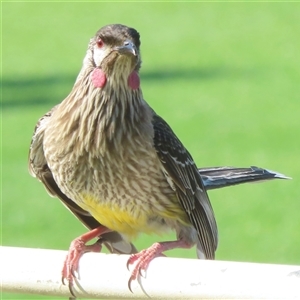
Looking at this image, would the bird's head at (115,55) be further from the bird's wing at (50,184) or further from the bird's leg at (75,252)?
the bird's leg at (75,252)

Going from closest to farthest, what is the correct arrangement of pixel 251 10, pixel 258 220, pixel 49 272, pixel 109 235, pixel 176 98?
1. pixel 49 272
2. pixel 109 235
3. pixel 258 220
4. pixel 176 98
5. pixel 251 10

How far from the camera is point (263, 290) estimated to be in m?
4.39

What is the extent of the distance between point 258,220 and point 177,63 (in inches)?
396

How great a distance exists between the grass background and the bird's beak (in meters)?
2.48

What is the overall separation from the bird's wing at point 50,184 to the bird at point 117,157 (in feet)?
0.21

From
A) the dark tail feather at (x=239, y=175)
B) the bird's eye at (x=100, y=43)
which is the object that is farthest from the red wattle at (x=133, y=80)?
the dark tail feather at (x=239, y=175)

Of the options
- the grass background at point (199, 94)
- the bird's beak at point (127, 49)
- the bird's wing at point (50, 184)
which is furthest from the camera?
the grass background at point (199, 94)

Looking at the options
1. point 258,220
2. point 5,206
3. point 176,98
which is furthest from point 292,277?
point 176,98

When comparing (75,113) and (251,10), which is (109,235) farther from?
(251,10)

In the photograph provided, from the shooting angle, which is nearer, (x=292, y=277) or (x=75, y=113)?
(x=292, y=277)

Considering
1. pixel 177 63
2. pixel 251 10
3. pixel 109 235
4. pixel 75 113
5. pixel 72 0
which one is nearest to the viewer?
pixel 75 113

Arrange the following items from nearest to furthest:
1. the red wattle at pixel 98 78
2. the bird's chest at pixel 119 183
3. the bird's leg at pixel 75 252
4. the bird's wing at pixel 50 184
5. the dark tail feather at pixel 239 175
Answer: the bird's leg at pixel 75 252, the red wattle at pixel 98 78, the bird's chest at pixel 119 183, the bird's wing at pixel 50 184, the dark tail feather at pixel 239 175

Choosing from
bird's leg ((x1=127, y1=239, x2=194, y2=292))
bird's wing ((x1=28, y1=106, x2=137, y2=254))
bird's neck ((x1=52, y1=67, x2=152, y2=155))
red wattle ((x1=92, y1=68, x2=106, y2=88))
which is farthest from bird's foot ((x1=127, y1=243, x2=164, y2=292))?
red wattle ((x1=92, y1=68, x2=106, y2=88))

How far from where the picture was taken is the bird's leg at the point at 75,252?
508 centimetres
